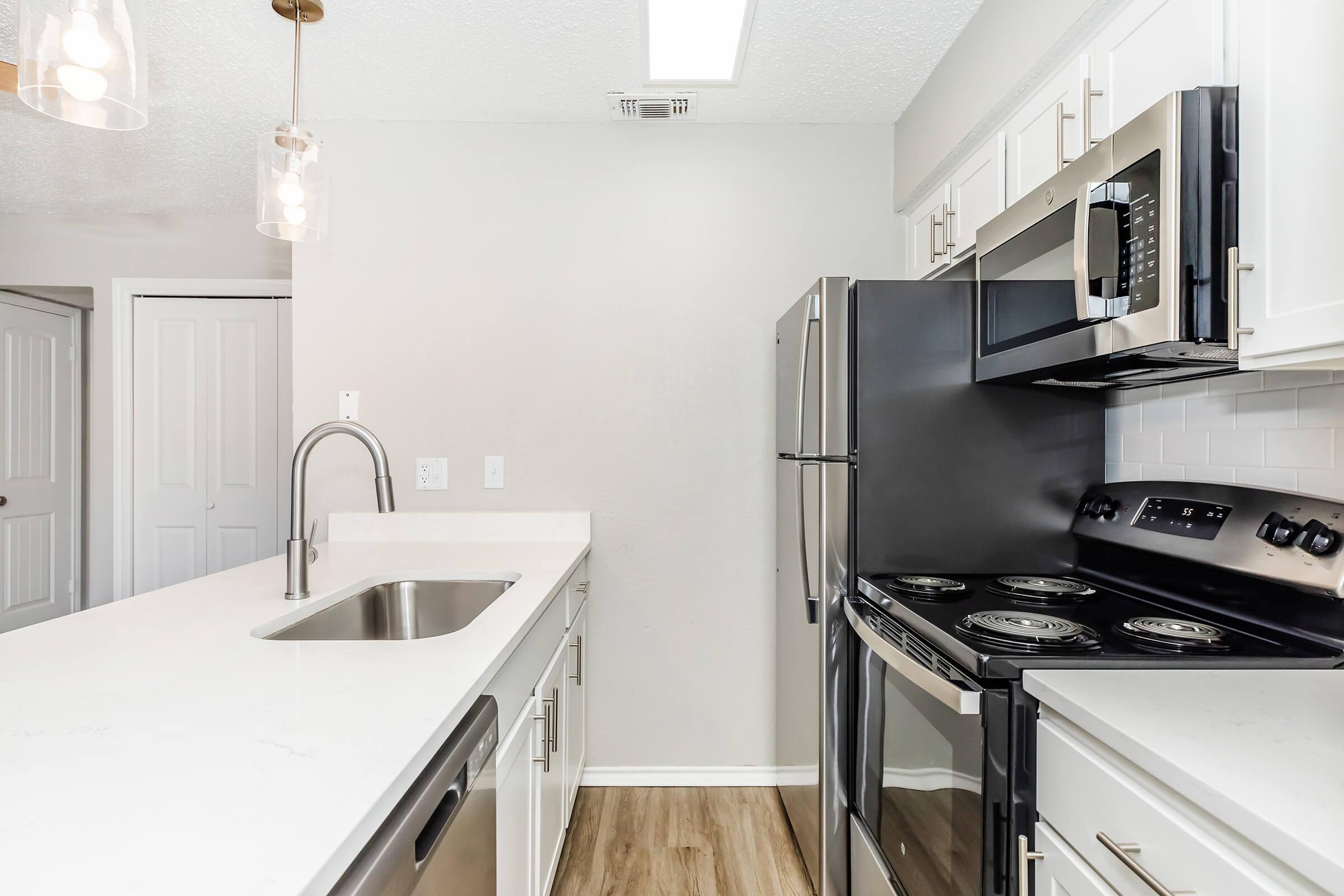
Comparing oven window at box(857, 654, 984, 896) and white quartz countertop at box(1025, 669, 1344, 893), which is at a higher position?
white quartz countertop at box(1025, 669, 1344, 893)

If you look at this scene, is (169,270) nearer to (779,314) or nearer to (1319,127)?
(779,314)

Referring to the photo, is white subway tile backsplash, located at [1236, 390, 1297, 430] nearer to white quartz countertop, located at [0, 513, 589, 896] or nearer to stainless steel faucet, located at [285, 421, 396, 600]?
white quartz countertop, located at [0, 513, 589, 896]

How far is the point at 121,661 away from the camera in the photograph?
104cm

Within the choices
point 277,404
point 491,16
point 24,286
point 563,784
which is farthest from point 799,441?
point 24,286

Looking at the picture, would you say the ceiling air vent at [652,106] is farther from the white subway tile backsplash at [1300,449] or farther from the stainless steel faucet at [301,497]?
the white subway tile backsplash at [1300,449]

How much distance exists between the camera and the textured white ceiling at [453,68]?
1881 millimetres

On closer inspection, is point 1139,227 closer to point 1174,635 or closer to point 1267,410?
point 1267,410

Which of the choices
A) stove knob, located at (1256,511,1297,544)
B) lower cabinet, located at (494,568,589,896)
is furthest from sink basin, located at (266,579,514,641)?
stove knob, located at (1256,511,1297,544)

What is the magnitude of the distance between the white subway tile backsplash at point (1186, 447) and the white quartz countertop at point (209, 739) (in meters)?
1.45

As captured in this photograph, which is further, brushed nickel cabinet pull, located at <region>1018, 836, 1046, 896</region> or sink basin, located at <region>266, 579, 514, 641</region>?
sink basin, located at <region>266, 579, 514, 641</region>

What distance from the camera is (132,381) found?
3508 millimetres

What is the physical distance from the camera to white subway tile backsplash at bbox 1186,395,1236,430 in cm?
141

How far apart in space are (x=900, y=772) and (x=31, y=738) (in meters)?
1.38

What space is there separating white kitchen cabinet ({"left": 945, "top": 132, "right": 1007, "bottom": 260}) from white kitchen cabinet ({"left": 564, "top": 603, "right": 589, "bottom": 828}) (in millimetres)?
1628
